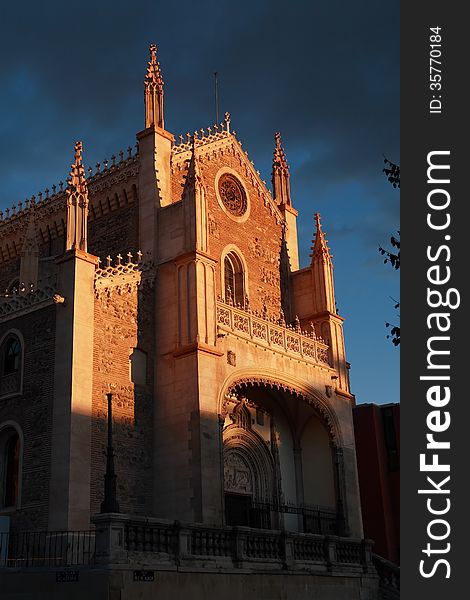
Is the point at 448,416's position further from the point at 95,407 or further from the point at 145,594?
the point at 95,407

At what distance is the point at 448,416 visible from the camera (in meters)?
10.2

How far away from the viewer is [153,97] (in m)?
31.9

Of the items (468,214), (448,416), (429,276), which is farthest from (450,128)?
(448,416)

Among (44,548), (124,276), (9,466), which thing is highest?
(124,276)

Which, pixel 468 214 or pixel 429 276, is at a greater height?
pixel 468 214

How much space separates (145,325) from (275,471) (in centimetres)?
838

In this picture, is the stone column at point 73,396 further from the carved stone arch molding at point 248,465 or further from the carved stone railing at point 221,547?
the carved stone arch molding at point 248,465

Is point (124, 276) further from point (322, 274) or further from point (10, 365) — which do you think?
point (322, 274)

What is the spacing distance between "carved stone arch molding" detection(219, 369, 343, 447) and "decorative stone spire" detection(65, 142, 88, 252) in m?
6.63

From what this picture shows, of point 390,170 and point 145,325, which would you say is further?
point 145,325

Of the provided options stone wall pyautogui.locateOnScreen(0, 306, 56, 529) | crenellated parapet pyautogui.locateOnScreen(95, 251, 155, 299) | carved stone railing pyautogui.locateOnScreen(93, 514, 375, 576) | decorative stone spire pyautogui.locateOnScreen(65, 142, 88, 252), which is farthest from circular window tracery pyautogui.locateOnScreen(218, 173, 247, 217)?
carved stone railing pyautogui.locateOnScreen(93, 514, 375, 576)

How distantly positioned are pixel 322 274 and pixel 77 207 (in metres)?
12.3

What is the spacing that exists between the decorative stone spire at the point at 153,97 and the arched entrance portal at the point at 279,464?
420 inches

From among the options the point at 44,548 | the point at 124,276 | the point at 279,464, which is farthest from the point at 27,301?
the point at 279,464
